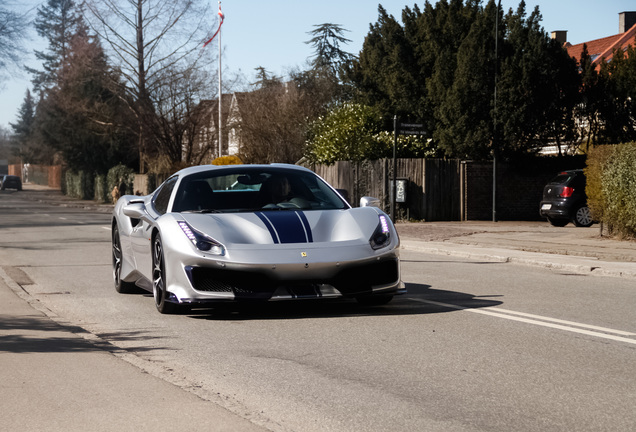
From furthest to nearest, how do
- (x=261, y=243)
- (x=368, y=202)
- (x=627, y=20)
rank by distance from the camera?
(x=627, y=20), (x=368, y=202), (x=261, y=243)

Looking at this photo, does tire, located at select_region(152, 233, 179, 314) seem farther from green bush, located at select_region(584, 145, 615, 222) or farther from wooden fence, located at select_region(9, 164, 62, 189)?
wooden fence, located at select_region(9, 164, 62, 189)

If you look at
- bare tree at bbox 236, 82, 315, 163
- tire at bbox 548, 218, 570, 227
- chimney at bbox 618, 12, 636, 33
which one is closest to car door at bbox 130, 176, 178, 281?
tire at bbox 548, 218, 570, 227

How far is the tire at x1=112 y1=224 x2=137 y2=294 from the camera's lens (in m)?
10.9

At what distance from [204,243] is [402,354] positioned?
2.39 meters

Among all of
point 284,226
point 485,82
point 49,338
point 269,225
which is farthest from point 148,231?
point 485,82

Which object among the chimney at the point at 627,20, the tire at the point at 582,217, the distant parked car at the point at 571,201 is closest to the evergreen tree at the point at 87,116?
the distant parked car at the point at 571,201

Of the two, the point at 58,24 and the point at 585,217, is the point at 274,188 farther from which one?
the point at 58,24

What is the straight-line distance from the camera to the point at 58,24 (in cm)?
9512

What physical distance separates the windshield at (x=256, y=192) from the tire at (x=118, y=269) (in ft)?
6.10

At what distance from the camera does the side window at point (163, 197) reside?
964 centimetres

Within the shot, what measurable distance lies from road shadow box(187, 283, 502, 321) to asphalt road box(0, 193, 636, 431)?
0.02m

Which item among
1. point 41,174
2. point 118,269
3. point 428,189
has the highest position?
point 41,174

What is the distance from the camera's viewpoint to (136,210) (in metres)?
10.1

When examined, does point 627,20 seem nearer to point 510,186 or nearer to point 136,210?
point 510,186
